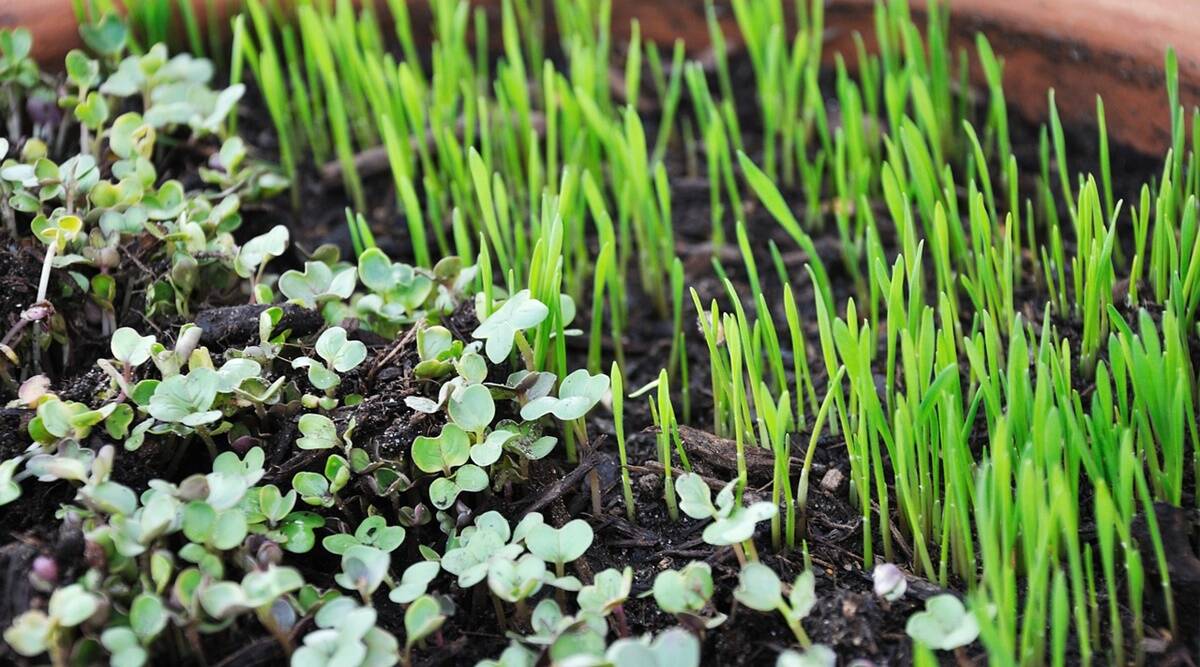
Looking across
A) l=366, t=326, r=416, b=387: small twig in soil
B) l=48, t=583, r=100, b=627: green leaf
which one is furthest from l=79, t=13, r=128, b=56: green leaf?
l=48, t=583, r=100, b=627: green leaf

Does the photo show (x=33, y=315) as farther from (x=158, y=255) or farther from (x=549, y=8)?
(x=549, y=8)

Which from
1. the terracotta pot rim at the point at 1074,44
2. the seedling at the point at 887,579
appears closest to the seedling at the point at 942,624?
the seedling at the point at 887,579

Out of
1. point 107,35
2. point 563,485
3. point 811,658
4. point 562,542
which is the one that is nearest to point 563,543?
point 562,542

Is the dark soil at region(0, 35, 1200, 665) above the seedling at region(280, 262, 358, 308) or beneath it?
beneath

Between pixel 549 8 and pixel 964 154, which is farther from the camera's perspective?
pixel 549 8

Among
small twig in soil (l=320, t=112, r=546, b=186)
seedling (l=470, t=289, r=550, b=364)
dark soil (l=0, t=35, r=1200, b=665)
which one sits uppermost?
seedling (l=470, t=289, r=550, b=364)

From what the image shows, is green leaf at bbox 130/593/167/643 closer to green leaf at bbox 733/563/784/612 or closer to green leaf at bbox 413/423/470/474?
green leaf at bbox 413/423/470/474

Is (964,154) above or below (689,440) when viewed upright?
above

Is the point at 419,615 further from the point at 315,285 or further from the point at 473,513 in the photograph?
the point at 315,285

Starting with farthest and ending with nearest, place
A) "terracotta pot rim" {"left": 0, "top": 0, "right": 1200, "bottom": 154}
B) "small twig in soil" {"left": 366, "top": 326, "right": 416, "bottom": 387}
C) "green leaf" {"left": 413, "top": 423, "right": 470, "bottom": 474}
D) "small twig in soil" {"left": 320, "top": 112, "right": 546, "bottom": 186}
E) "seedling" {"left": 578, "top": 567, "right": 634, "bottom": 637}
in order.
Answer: "small twig in soil" {"left": 320, "top": 112, "right": 546, "bottom": 186}
"terracotta pot rim" {"left": 0, "top": 0, "right": 1200, "bottom": 154}
"small twig in soil" {"left": 366, "top": 326, "right": 416, "bottom": 387}
"green leaf" {"left": 413, "top": 423, "right": 470, "bottom": 474}
"seedling" {"left": 578, "top": 567, "right": 634, "bottom": 637}

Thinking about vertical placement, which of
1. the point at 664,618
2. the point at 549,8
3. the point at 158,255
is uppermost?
the point at 549,8

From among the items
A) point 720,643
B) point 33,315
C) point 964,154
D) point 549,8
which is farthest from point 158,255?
point 964,154
